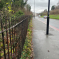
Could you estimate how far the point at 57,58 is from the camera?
2.96m

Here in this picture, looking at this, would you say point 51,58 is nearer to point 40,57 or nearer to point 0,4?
point 40,57

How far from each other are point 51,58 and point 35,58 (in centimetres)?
56

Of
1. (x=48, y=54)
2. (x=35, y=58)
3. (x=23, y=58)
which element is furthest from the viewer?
(x=48, y=54)

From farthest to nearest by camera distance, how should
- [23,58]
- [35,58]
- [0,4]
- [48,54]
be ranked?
1. [0,4]
2. [48,54]
3. [35,58]
4. [23,58]

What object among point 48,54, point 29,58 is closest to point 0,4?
point 29,58

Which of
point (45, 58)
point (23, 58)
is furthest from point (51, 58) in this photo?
point (23, 58)

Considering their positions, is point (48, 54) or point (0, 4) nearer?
point (48, 54)

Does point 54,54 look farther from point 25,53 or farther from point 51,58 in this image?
point 25,53

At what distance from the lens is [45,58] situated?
2.97 meters

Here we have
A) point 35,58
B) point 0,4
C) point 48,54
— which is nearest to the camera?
point 35,58

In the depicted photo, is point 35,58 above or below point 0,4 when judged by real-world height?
below

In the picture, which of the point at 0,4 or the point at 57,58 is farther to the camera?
the point at 0,4

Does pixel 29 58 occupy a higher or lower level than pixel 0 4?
lower

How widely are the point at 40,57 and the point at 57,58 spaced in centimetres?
59
